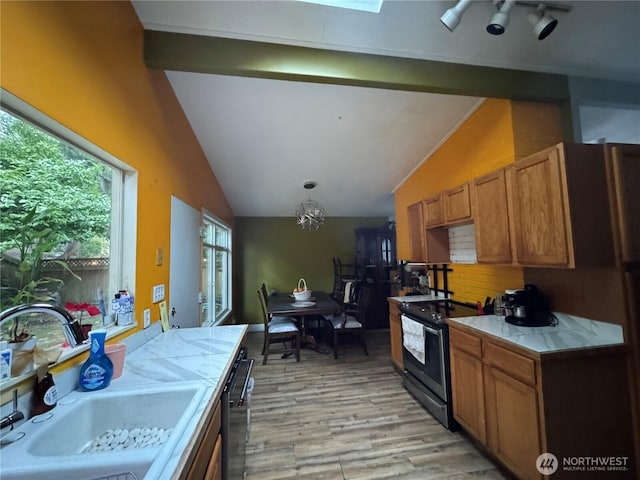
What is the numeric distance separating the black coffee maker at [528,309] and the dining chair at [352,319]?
2016mm

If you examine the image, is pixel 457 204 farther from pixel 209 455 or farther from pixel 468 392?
pixel 209 455

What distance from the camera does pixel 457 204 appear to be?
2.62m

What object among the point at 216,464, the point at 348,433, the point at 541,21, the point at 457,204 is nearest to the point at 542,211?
the point at 457,204

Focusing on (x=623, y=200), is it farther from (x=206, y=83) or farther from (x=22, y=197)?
(x=206, y=83)

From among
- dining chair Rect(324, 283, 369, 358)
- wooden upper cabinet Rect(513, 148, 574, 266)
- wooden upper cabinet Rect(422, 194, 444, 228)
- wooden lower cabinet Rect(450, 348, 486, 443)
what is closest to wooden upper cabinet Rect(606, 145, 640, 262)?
wooden upper cabinet Rect(513, 148, 574, 266)

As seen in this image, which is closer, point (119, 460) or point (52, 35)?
point (119, 460)

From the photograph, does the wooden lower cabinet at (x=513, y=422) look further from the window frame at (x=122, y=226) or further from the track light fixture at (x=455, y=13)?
the window frame at (x=122, y=226)

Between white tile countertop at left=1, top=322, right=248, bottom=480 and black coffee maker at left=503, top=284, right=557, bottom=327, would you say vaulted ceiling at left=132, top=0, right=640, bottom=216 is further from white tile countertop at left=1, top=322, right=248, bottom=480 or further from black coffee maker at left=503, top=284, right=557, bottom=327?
white tile countertop at left=1, top=322, right=248, bottom=480

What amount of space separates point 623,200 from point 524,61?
4.54ft

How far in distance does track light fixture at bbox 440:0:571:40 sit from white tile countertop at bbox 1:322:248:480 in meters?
2.21

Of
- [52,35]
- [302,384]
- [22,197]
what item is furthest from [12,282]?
[302,384]

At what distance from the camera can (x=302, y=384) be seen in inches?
119

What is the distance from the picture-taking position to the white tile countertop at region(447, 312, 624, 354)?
1.52 metres

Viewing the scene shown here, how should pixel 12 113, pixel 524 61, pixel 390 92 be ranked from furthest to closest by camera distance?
1. pixel 390 92
2. pixel 524 61
3. pixel 12 113
